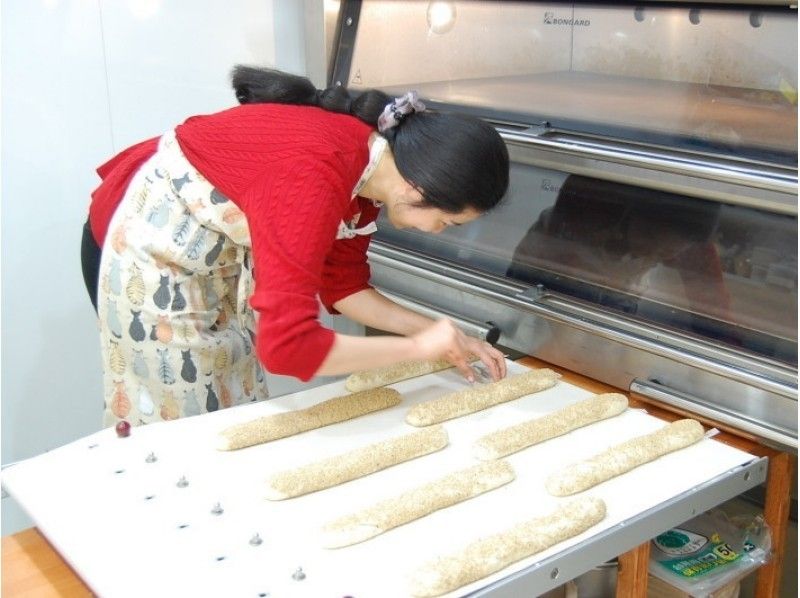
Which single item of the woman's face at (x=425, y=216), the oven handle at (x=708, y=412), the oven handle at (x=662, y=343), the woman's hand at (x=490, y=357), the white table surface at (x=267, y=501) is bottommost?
the white table surface at (x=267, y=501)

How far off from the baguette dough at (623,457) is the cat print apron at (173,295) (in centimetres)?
58

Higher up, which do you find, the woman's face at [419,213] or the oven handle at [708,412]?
the woman's face at [419,213]

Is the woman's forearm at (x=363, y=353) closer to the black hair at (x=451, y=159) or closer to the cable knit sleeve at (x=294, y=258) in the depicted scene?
the cable knit sleeve at (x=294, y=258)

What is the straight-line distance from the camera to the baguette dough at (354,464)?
53.5 inches

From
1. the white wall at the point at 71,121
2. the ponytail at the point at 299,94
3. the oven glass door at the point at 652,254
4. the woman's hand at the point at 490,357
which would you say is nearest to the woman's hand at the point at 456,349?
the woman's hand at the point at 490,357

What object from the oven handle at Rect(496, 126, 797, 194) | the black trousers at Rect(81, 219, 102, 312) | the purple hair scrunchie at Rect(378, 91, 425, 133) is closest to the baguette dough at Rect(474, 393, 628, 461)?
the oven handle at Rect(496, 126, 797, 194)

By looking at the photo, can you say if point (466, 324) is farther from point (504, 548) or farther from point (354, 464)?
point (504, 548)

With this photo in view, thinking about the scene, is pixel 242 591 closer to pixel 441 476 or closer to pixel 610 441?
pixel 441 476

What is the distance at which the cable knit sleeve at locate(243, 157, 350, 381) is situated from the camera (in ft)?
4.44

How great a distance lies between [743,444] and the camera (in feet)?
5.07

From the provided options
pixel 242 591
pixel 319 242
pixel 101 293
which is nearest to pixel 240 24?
pixel 101 293

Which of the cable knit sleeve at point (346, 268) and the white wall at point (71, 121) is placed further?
the white wall at point (71, 121)

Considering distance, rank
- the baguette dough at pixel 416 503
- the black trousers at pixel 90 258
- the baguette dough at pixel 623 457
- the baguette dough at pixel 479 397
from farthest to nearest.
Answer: the black trousers at pixel 90 258 → the baguette dough at pixel 479 397 → the baguette dough at pixel 623 457 → the baguette dough at pixel 416 503

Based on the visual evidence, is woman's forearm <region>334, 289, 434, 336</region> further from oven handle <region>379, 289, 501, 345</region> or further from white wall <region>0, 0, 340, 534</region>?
white wall <region>0, 0, 340, 534</region>
